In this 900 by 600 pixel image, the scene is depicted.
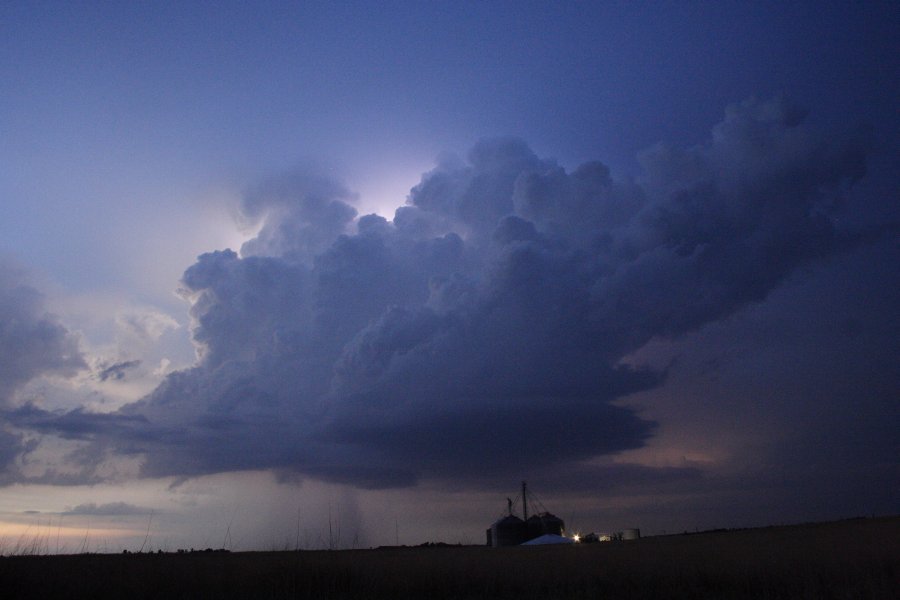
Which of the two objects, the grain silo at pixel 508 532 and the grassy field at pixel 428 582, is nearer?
the grassy field at pixel 428 582

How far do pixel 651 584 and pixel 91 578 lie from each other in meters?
24.5

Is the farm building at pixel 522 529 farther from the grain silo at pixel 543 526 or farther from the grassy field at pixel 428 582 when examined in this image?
the grassy field at pixel 428 582

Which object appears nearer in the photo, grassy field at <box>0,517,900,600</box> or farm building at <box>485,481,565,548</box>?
grassy field at <box>0,517,900,600</box>

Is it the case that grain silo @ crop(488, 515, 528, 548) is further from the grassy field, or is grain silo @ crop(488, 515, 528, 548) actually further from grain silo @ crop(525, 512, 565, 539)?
the grassy field

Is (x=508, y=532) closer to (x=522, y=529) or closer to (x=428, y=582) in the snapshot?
(x=522, y=529)

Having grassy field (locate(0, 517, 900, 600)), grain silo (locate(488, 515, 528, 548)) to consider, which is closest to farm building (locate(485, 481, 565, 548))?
grain silo (locate(488, 515, 528, 548))

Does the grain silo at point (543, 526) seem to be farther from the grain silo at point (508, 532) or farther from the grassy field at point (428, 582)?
the grassy field at point (428, 582)

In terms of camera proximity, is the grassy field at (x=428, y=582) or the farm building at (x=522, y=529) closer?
the grassy field at (x=428, y=582)

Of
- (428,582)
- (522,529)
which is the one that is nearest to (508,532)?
(522,529)

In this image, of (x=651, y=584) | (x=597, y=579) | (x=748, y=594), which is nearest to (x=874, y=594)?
(x=748, y=594)

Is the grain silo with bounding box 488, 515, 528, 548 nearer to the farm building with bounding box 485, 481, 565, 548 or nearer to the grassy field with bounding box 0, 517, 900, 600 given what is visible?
the farm building with bounding box 485, 481, 565, 548

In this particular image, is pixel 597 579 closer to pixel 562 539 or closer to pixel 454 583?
pixel 454 583

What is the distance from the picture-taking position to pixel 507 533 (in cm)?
11425

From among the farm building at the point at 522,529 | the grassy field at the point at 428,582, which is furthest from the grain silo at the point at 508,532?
the grassy field at the point at 428,582
